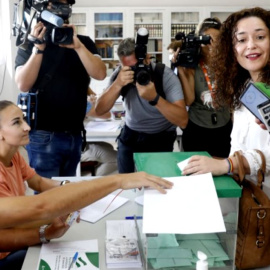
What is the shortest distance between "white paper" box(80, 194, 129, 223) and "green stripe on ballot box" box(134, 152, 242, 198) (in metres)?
0.31

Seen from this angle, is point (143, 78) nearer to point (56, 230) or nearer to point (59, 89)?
point (59, 89)

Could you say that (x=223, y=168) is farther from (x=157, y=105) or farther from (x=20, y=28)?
(x=20, y=28)

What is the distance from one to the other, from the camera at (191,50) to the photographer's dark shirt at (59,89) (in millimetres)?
624

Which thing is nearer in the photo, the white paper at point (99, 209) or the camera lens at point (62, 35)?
the white paper at point (99, 209)

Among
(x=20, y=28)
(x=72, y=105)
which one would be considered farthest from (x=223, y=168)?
(x=20, y=28)

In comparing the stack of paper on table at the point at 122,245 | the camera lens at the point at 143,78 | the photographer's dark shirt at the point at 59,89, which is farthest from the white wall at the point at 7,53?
the stack of paper on table at the point at 122,245

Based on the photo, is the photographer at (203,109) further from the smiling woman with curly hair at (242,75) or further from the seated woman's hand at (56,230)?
the seated woman's hand at (56,230)

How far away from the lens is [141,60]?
210 cm

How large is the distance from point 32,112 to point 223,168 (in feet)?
3.57

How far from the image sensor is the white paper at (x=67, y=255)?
46.3 inches

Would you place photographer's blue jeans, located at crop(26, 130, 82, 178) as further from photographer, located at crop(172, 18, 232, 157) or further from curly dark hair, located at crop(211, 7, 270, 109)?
curly dark hair, located at crop(211, 7, 270, 109)

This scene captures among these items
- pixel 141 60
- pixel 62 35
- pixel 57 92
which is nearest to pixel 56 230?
pixel 57 92

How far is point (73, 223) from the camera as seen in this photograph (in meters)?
1.47

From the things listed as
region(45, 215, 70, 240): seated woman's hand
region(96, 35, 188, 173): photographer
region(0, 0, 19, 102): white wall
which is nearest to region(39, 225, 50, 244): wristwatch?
region(45, 215, 70, 240): seated woman's hand
